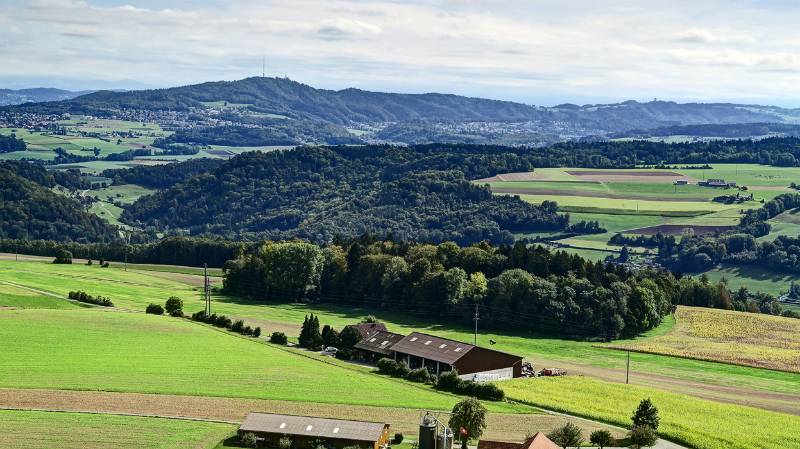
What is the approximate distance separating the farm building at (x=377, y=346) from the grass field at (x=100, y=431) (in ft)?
104

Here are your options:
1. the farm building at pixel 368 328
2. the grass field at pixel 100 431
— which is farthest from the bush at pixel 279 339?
the grass field at pixel 100 431

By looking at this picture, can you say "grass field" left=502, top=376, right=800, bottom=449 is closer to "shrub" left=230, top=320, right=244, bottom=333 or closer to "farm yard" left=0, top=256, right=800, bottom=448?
"farm yard" left=0, top=256, right=800, bottom=448

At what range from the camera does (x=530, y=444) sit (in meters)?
46.4

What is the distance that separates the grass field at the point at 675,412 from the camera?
58656 mm

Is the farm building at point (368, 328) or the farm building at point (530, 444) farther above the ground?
the farm building at point (530, 444)

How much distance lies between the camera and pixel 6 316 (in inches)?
3297

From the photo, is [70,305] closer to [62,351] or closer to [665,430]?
[62,351]

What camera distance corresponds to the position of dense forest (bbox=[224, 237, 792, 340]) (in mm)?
107438

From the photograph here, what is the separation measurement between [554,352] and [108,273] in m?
65.9

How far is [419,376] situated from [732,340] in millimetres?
42441

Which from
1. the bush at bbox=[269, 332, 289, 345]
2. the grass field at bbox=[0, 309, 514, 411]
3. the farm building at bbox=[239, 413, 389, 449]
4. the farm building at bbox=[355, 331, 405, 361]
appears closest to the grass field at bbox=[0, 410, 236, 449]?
the farm building at bbox=[239, 413, 389, 449]

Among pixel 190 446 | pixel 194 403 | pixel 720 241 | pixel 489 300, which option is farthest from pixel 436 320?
pixel 720 241

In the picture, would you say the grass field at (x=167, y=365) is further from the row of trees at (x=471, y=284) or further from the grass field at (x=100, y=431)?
the row of trees at (x=471, y=284)

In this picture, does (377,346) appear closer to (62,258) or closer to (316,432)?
(316,432)
